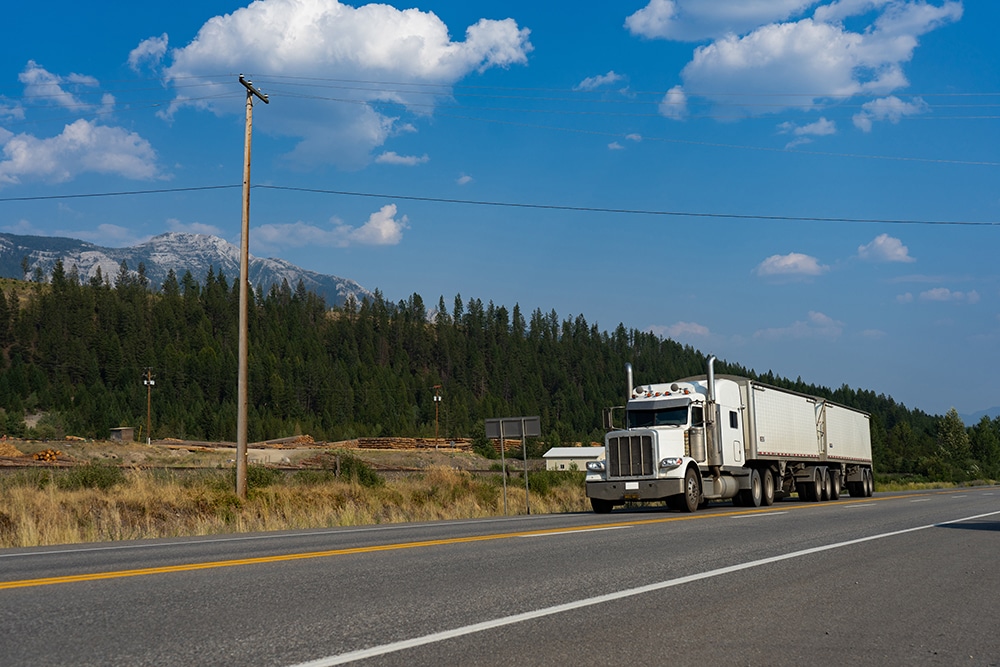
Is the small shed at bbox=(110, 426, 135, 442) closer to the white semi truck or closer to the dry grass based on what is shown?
the dry grass

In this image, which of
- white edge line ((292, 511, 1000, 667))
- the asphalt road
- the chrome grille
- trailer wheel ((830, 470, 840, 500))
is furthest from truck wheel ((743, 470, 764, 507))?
white edge line ((292, 511, 1000, 667))

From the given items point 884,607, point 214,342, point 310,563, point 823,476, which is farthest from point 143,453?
point 214,342

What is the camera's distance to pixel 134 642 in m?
5.74

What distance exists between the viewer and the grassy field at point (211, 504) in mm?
19016

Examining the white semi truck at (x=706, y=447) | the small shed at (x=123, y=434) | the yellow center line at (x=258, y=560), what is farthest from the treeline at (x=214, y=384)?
the yellow center line at (x=258, y=560)

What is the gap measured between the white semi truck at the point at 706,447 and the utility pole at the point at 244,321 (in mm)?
9329

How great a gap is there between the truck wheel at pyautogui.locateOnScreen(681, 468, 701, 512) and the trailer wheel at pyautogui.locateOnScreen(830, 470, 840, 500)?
485 inches

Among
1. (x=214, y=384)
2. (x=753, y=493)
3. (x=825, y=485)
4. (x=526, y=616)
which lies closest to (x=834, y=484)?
(x=825, y=485)

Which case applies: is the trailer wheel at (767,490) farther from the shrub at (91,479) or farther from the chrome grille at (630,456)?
the shrub at (91,479)

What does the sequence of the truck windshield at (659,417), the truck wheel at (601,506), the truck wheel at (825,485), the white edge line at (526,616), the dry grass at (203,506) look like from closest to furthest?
the white edge line at (526,616), the dry grass at (203,506), the truck wheel at (601,506), the truck windshield at (659,417), the truck wheel at (825,485)

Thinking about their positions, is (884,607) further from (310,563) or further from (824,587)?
(310,563)

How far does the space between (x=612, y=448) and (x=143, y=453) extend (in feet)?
196

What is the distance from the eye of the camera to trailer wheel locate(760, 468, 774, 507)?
2802 cm

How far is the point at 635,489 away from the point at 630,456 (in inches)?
35.1
